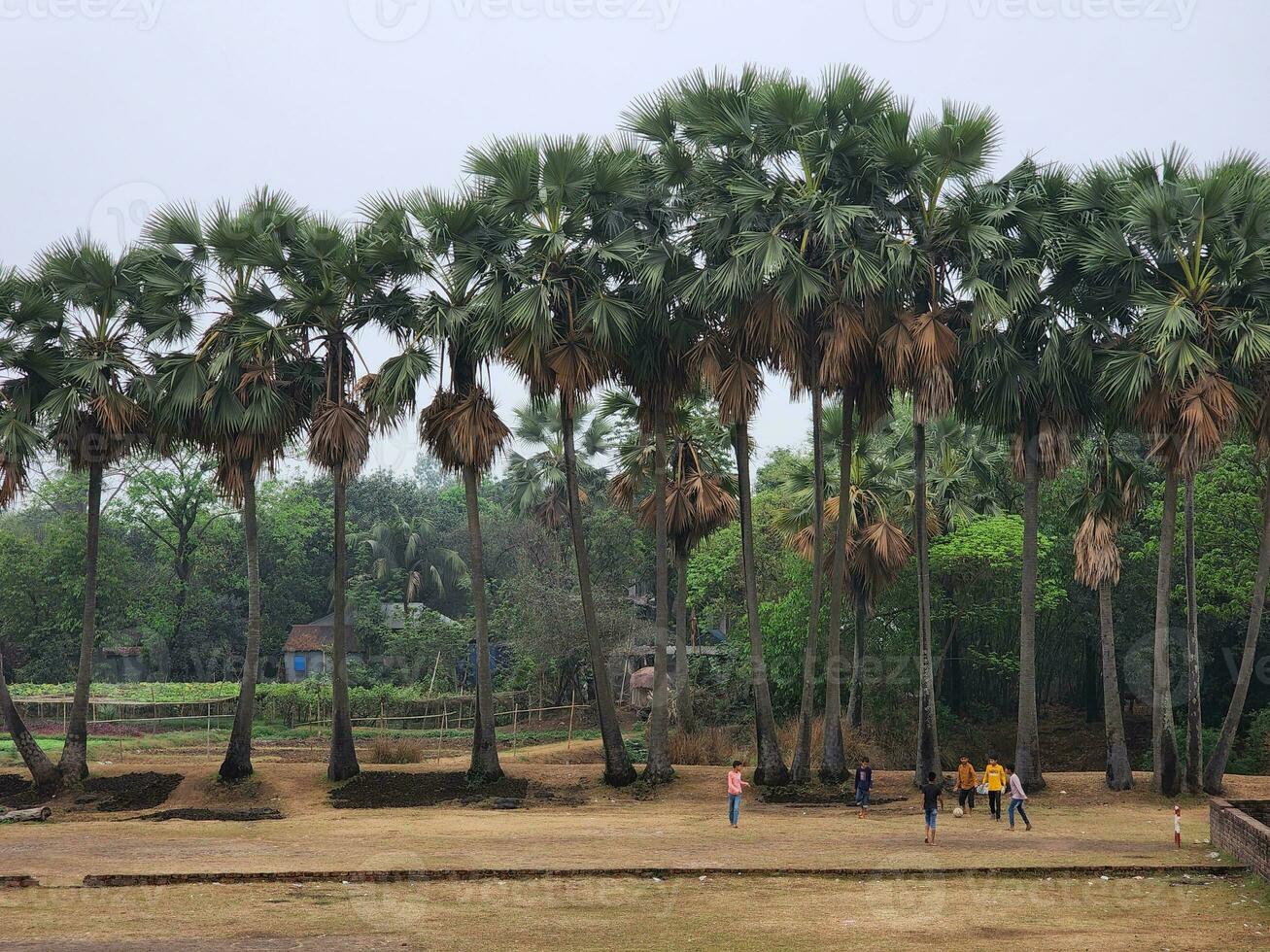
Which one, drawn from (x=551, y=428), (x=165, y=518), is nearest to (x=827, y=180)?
(x=551, y=428)

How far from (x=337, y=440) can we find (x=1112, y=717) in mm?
19177

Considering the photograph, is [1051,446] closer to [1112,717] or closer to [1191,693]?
[1191,693]

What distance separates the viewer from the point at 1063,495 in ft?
139

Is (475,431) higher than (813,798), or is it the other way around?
(475,431)

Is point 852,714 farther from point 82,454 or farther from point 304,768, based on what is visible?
point 82,454

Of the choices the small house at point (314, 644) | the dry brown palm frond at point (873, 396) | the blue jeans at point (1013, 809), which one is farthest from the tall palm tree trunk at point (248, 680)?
the small house at point (314, 644)

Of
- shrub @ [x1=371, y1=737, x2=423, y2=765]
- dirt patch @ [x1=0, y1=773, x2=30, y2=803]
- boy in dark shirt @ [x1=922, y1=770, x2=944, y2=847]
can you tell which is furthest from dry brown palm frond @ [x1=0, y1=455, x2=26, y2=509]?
boy in dark shirt @ [x1=922, y1=770, x2=944, y2=847]

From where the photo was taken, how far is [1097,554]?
3052 cm

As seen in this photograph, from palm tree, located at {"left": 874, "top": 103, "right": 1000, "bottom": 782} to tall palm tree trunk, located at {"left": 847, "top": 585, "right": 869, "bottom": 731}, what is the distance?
295 inches

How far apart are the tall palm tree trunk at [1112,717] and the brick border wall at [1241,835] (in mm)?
7202

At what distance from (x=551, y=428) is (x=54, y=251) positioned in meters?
22.6

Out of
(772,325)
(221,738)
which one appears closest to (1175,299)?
(772,325)

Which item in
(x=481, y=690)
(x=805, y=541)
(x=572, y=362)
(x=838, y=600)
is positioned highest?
(x=572, y=362)

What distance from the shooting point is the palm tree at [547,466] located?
49.8m
